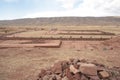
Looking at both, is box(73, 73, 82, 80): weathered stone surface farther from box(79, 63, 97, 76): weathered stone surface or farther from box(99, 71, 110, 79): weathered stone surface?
box(99, 71, 110, 79): weathered stone surface

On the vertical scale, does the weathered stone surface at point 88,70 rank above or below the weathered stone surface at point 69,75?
above

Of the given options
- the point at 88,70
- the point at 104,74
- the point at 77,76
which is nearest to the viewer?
the point at 77,76

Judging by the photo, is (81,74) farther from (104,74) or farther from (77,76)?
(104,74)

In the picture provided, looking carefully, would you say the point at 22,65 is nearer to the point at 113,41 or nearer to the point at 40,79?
the point at 40,79

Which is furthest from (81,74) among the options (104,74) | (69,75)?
(104,74)

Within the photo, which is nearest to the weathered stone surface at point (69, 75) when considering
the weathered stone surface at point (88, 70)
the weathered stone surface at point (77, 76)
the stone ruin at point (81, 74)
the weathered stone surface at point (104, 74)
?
the stone ruin at point (81, 74)

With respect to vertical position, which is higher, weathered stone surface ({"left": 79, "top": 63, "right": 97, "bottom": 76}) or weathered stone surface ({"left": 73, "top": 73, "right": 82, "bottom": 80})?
weathered stone surface ({"left": 79, "top": 63, "right": 97, "bottom": 76})

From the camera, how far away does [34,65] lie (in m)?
12.6

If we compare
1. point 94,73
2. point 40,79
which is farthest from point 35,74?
point 94,73

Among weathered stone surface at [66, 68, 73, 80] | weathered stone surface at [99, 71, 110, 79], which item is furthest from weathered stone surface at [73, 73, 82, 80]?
weathered stone surface at [99, 71, 110, 79]

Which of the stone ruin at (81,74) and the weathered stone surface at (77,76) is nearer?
the weathered stone surface at (77,76)

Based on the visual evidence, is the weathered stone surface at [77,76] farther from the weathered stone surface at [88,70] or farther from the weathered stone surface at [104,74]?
the weathered stone surface at [104,74]

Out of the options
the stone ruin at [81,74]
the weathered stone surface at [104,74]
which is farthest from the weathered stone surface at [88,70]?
the weathered stone surface at [104,74]

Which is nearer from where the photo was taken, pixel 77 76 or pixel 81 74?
pixel 77 76
